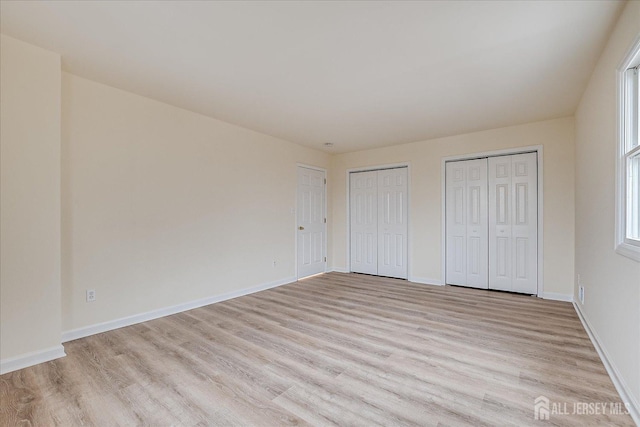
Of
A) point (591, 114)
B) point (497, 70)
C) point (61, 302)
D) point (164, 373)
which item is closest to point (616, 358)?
point (591, 114)

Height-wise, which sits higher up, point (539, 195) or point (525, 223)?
point (539, 195)

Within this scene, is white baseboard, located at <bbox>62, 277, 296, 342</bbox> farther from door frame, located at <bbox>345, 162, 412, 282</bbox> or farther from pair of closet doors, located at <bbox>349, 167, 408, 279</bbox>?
pair of closet doors, located at <bbox>349, 167, 408, 279</bbox>

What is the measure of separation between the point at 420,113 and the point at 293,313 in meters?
2.96

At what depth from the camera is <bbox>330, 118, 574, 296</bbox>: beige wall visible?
396 centimetres

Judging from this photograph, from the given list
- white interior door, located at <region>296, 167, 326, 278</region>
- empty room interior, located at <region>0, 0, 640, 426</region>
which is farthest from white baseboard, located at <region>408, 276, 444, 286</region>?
white interior door, located at <region>296, 167, 326, 278</region>

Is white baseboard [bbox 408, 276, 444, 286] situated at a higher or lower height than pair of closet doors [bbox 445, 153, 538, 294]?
lower

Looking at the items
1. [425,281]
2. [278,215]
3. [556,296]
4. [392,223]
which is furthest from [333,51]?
[556,296]

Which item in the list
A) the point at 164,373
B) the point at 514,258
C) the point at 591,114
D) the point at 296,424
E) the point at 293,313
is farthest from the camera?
the point at 514,258

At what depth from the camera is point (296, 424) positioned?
162 centimetres

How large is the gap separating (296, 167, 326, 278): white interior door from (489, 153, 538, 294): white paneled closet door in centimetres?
296

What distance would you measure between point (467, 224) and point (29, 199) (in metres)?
5.24

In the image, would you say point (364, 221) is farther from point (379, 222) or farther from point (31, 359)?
point (31, 359)

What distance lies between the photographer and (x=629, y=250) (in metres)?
1.73

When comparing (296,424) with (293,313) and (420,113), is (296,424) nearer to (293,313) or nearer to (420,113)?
(293,313)
